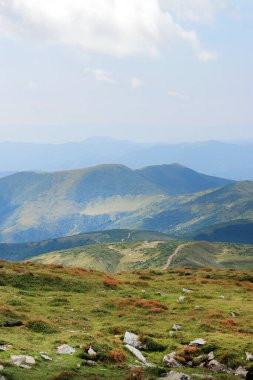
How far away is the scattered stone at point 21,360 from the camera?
22.2m

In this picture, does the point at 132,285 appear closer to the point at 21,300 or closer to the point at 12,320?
the point at 21,300

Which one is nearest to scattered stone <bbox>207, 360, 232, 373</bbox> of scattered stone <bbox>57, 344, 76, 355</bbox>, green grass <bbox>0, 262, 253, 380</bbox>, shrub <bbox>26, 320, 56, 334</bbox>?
green grass <bbox>0, 262, 253, 380</bbox>

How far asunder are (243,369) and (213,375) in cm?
198

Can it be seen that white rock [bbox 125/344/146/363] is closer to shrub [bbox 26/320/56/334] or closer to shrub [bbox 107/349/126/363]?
shrub [bbox 107/349/126/363]

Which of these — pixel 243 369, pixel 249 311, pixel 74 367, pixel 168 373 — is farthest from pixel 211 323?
pixel 74 367

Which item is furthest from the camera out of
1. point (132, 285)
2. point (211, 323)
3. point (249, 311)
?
point (132, 285)

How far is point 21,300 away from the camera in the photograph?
41.3 metres

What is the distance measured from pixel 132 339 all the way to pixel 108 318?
903cm

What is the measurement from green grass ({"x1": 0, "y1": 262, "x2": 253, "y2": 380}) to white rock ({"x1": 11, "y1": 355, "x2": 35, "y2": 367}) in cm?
36

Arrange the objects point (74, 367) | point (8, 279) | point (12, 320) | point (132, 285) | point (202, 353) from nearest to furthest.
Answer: point (74, 367) → point (202, 353) → point (12, 320) → point (8, 279) → point (132, 285)

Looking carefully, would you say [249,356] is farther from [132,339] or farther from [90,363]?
[90,363]

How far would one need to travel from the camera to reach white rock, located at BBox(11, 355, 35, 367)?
22.3 metres

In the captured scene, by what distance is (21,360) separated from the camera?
74.3ft

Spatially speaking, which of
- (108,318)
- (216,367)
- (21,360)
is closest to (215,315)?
(108,318)
